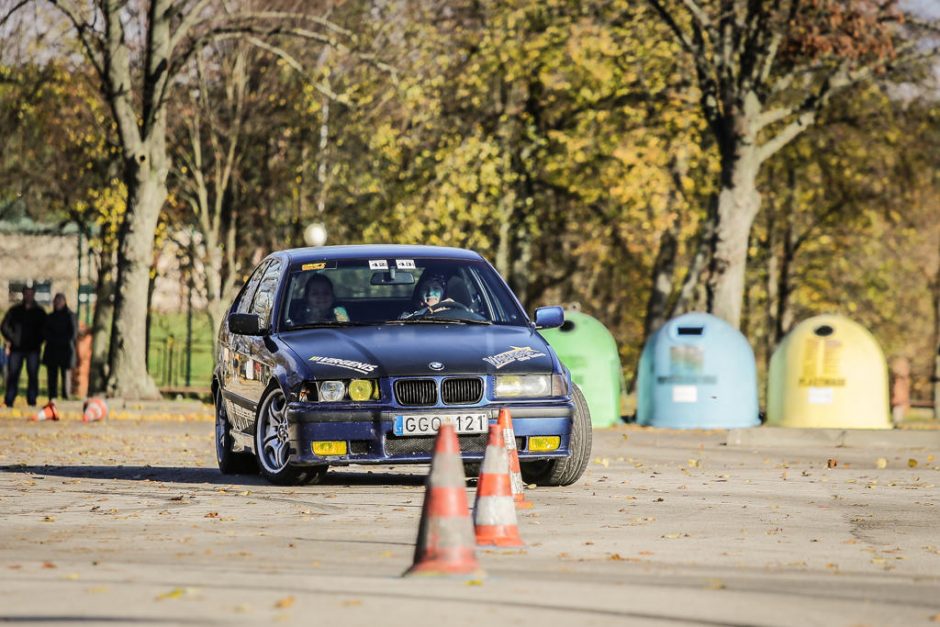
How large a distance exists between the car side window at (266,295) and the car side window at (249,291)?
11cm

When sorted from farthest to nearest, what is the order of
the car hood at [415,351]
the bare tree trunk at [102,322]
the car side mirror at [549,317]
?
1. the bare tree trunk at [102,322]
2. the car side mirror at [549,317]
3. the car hood at [415,351]

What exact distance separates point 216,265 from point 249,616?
→ 3364 centimetres

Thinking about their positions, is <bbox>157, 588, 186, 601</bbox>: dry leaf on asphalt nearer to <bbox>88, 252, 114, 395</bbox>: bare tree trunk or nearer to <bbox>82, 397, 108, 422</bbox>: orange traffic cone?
<bbox>82, 397, 108, 422</bbox>: orange traffic cone

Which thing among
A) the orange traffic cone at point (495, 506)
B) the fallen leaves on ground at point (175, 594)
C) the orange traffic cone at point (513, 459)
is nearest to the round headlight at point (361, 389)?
the orange traffic cone at point (513, 459)

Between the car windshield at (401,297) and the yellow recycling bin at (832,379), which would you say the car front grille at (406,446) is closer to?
the car windshield at (401,297)

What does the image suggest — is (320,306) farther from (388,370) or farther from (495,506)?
(495,506)

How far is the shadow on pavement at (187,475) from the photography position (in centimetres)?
1365

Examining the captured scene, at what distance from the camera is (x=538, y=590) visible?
7.28 m

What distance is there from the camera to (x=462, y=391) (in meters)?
12.3

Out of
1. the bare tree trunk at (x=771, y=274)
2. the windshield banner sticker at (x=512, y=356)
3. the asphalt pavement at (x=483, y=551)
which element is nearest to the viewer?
the asphalt pavement at (x=483, y=551)

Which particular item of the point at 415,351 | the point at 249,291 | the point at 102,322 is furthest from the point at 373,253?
the point at 102,322

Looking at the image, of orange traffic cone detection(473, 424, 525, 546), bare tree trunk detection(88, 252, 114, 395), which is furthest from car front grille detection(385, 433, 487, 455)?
bare tree trunk detection(88, 252, 114, 395)

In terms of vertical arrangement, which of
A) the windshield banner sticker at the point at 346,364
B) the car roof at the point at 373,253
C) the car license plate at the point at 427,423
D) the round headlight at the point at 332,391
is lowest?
the car license plate at the point at 427,423

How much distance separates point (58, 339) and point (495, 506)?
24117mm
